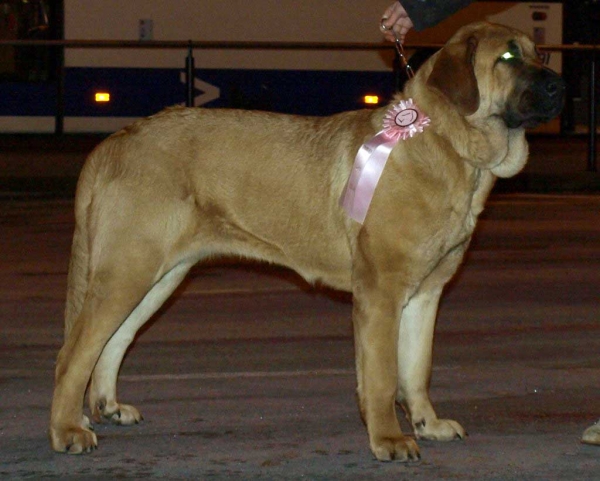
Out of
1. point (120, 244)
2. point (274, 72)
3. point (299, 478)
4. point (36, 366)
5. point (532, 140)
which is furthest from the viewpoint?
point (532, 140)

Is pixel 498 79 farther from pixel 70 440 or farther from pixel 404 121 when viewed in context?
pixel 70 440

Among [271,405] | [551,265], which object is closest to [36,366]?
[271,405]

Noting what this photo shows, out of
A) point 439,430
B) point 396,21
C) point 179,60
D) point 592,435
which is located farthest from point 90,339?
point 179,60

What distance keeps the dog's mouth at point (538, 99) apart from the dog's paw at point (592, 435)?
4.66 ft

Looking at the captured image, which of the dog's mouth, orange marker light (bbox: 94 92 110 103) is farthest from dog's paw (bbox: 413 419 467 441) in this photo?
orange marker light (bbox: 94 92 110 103)

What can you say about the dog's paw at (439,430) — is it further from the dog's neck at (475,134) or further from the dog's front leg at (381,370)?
the dog's neck at (475,134)

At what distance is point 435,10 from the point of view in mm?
6191

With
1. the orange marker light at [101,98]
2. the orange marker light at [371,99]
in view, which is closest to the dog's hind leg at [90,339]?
the orange marker light at [101,98]

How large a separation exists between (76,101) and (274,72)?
3.40m

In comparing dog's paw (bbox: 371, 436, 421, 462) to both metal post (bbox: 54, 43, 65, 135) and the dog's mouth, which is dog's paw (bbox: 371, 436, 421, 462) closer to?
the dog's mouth

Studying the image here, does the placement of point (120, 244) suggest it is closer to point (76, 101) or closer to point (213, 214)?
point (213, 214)

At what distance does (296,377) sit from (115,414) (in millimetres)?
1282

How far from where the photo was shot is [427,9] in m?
6.20

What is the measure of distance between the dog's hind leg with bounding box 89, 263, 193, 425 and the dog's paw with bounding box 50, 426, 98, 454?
1.59 feet
